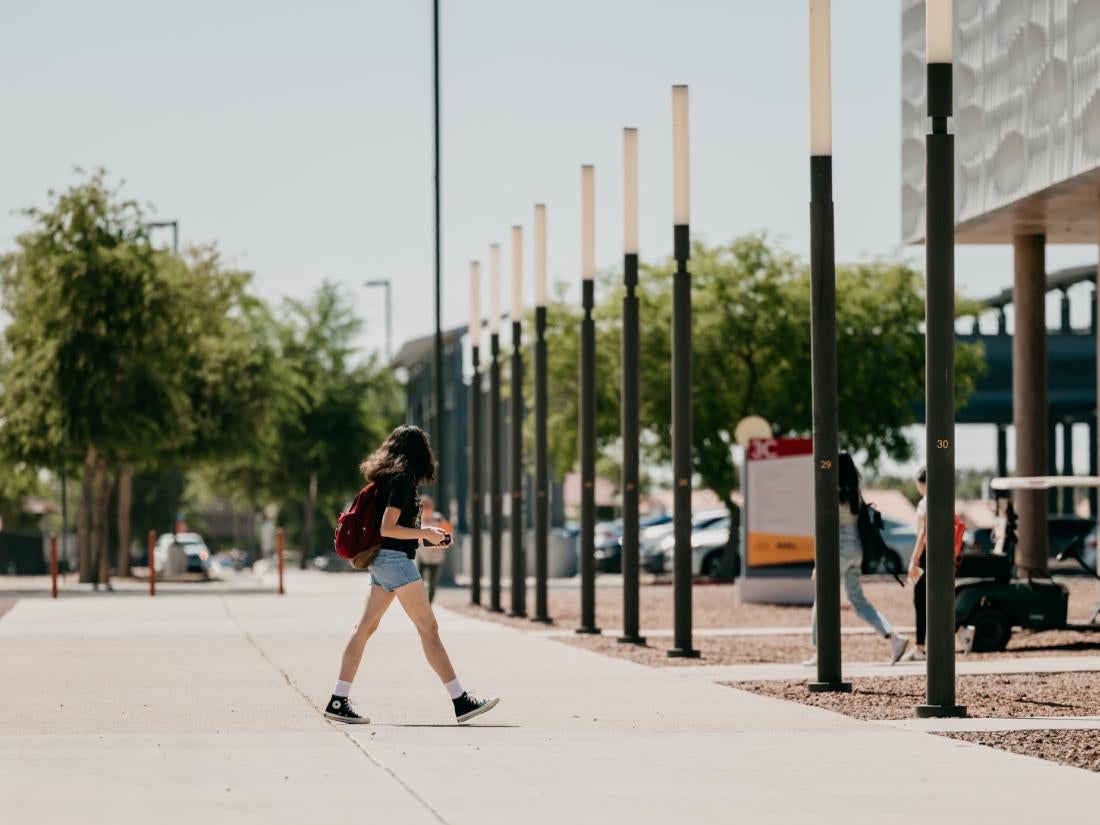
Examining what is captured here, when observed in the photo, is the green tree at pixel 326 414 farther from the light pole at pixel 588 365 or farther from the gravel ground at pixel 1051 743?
the gravel ground at pixel 1051 743

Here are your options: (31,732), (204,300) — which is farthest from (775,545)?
(31,732)

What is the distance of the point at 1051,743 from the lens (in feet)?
39.6

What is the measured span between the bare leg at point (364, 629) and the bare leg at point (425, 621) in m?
0.10

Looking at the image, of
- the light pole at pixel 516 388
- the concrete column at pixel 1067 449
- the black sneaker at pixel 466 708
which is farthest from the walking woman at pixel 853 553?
the concrete column at pixel 1067 449

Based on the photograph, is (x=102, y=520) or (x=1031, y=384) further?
(x=102, y=520)

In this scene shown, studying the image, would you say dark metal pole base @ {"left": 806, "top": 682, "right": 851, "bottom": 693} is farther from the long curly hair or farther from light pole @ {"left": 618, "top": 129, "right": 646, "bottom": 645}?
light pole @ {"left": 618, "top": 129, "right": 646, "bottom": 645}

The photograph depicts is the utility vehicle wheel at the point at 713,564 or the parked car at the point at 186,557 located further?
the parked car at the point at 186,557

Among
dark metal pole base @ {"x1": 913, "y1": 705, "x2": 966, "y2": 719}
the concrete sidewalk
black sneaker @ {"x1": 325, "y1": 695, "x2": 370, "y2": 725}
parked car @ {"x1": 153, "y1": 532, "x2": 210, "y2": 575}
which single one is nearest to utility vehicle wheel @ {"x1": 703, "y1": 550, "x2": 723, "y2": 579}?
parked car @ {"x1": 153, "y1": 532, "x2": 210, "y2": 575}

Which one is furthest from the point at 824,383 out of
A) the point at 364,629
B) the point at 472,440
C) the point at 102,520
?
the point at 102,520

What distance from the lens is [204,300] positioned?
1941 inches

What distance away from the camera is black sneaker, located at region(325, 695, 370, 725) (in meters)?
13.3

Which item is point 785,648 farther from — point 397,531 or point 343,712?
point 397,531

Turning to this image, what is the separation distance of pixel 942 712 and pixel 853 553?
5887mm

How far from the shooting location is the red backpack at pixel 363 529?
1326 centimetres
